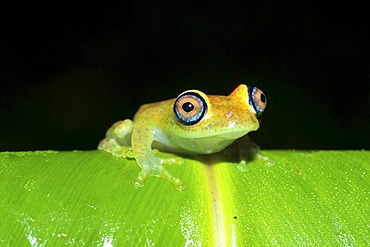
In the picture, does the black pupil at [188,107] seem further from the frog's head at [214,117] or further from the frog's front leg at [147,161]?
the frog's front leg at [147,161]

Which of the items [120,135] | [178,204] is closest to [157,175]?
[178,204]

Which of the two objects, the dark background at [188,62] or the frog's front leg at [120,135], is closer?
the frog's front leg at [120,135]


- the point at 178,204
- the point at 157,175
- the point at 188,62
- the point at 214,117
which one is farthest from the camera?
the point at 188,62

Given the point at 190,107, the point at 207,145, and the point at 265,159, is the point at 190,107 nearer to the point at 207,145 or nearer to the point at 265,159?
the point at 207,145

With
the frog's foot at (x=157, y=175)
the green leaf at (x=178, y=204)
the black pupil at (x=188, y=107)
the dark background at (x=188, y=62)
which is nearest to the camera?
the green leaf at (x=178, y=204)

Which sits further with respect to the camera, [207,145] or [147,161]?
[207,145]

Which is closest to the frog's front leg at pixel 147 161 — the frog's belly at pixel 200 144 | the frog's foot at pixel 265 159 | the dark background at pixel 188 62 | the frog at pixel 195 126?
the frog at pixel 195 126
